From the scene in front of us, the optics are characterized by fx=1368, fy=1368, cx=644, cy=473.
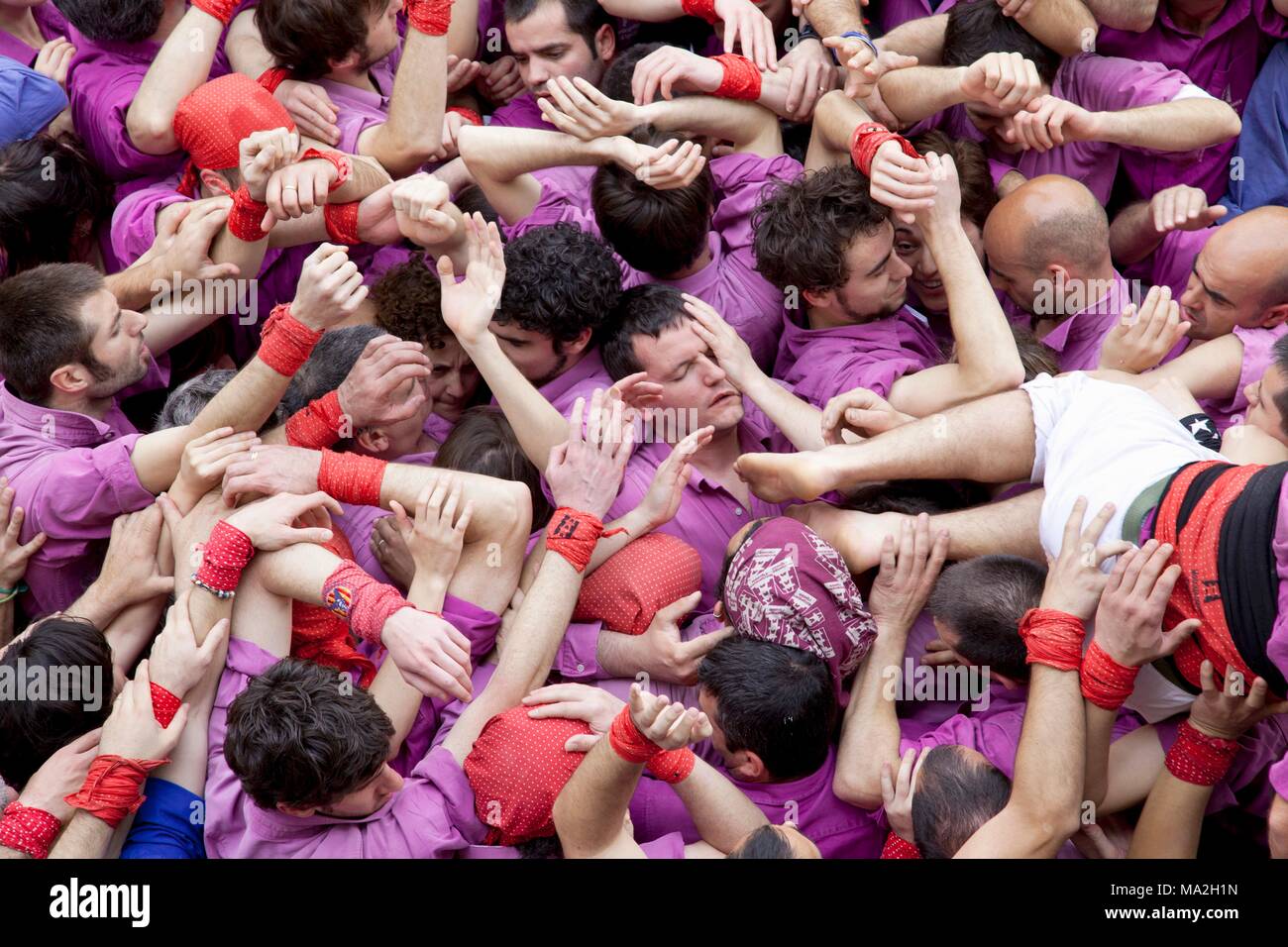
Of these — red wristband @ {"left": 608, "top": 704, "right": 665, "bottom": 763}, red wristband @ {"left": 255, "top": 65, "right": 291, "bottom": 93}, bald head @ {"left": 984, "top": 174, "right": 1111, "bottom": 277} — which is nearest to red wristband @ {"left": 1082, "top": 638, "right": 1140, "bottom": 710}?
red wristband @ {"left": 608, "top": 704, "right": 665, "bottom": 763}

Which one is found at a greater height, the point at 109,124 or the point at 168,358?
the point at 109,124

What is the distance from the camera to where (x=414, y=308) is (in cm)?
380

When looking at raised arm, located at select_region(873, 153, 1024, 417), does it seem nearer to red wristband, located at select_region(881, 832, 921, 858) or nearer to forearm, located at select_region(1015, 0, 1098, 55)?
forearm, located at select_region(1015, 0, 1098, 55)

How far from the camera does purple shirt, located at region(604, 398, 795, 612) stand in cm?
352

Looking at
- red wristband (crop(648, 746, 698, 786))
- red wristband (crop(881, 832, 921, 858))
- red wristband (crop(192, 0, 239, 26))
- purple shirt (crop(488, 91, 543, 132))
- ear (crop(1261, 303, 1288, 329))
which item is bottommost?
red wristband (crop(881, 832, 921, 858))

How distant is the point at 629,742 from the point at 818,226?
1566 mm

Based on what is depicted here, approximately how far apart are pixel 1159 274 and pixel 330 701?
2738 mm

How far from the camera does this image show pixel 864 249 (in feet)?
11.6

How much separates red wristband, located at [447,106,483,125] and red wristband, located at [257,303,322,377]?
125 centimetres

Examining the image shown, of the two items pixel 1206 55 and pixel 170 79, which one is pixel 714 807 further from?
pixel 1206 55
